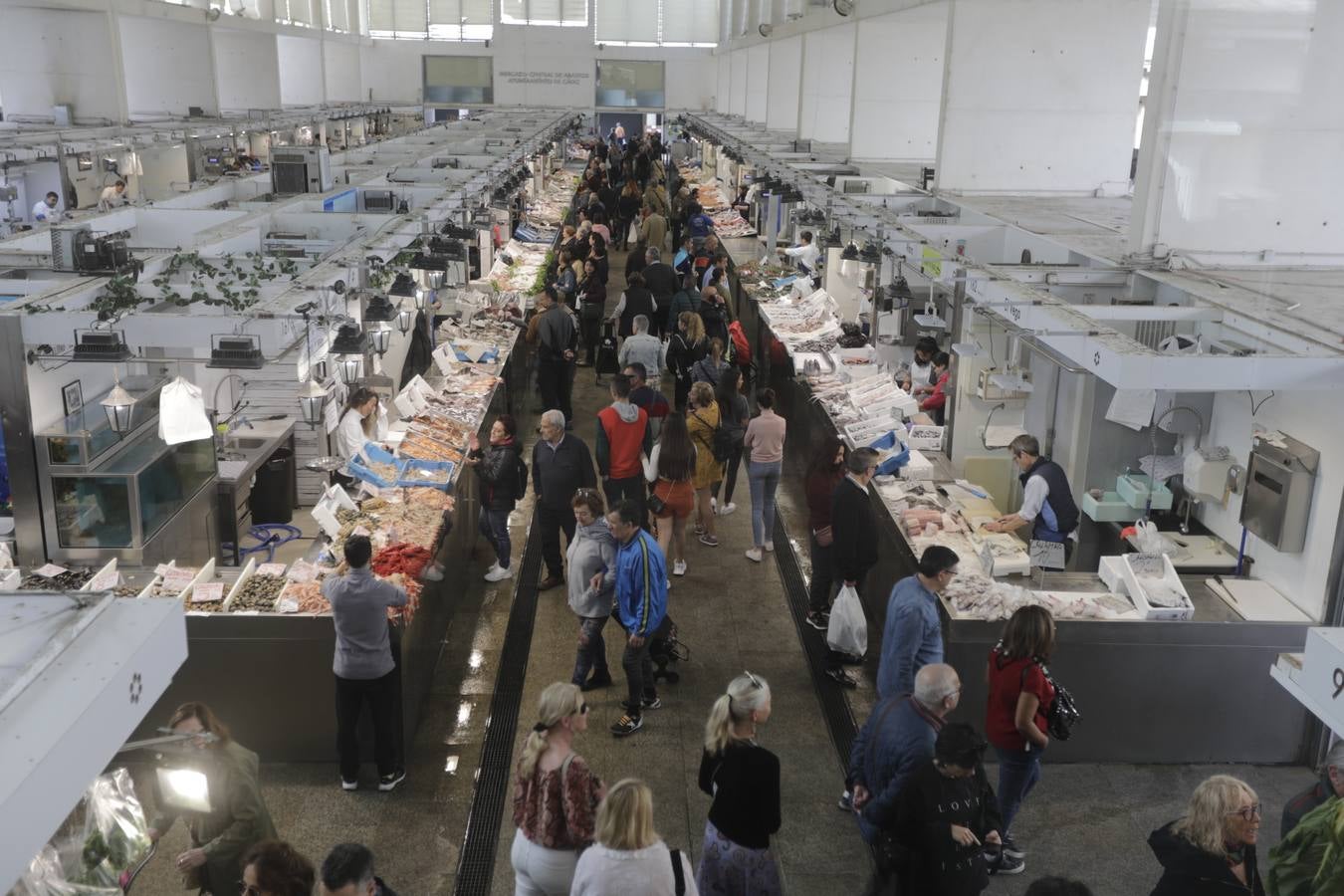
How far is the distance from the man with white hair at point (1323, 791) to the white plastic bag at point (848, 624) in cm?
289

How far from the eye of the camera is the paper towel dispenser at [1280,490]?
6586 millimetres

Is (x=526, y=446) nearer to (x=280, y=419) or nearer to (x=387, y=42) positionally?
(x=280, y=419)

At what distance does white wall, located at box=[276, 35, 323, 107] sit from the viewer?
127 feet

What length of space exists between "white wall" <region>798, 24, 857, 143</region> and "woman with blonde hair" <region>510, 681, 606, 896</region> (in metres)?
18.3

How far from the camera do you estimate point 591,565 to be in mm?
7059

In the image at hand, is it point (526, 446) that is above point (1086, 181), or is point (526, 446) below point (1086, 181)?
below

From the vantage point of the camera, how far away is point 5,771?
199cm

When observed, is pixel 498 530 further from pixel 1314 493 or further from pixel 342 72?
pixel 342 72

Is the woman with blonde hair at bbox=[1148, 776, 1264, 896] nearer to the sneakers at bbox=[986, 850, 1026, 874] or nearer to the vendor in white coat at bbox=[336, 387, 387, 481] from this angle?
the sneakers at bbox=[986, 850, 1026, 874]

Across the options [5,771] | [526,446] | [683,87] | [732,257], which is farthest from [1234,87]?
[683,87]

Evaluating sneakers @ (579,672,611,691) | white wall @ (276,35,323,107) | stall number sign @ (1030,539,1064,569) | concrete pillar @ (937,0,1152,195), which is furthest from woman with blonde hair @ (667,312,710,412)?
white wall @ (276,35,323,107)

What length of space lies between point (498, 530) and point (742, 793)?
188 inches

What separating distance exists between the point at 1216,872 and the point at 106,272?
7093 mm

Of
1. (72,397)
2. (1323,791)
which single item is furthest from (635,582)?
(72,397)
